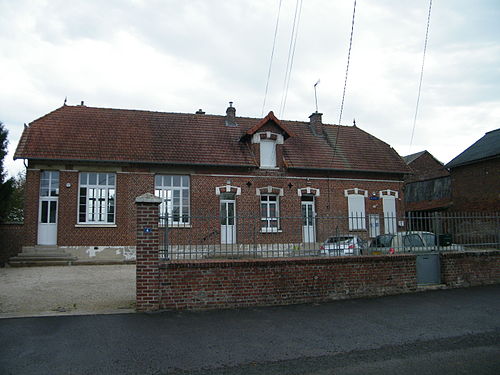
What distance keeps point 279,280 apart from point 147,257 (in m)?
2.75

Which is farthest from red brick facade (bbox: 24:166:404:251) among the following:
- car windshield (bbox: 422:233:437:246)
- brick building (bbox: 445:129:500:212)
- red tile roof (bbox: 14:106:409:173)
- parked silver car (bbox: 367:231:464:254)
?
brick building (bbox: 445:129:500:212)

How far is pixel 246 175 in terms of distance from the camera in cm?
1984

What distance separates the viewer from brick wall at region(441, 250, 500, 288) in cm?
1078

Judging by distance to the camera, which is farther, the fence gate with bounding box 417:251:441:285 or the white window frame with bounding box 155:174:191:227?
the white window frame with bounding box 155:174:191:227

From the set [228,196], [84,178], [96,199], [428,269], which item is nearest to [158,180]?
[96,199]

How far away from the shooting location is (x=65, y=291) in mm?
10422

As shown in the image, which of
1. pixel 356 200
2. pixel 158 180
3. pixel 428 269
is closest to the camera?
pixel 428 269

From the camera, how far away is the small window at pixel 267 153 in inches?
806

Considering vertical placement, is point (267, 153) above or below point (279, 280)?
above

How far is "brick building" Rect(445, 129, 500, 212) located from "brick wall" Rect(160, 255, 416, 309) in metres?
16.8

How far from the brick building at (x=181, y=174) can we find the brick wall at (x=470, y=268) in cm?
471

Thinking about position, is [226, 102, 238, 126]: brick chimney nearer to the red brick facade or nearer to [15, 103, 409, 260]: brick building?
[15, 103, 409, 260]: brick building

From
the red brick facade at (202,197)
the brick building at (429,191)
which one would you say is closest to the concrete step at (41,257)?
the red brick facade at (202,197)

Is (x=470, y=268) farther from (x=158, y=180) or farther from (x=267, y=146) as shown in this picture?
(x=158, y=180)
